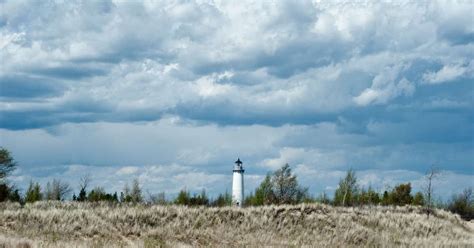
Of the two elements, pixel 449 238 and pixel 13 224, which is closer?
pixel 13 224

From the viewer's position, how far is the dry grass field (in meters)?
28.0

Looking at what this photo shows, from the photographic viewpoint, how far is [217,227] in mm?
31531

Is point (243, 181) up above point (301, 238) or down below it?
above

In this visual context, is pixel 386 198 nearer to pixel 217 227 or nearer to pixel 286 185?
pixel 286 185

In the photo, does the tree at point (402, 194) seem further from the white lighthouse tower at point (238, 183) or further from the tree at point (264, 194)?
the white lighthouse tower at point (238, 183)

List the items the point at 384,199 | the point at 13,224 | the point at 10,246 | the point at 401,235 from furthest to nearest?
the point at 384,199 < the point at 401,235 < the point at 13,224 < the point at 10,246

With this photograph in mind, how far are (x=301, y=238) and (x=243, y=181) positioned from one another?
14.2m

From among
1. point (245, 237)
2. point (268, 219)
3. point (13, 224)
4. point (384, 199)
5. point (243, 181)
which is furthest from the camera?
point (384, 199)

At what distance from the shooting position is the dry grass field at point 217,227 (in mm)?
27969

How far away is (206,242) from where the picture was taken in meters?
29.5

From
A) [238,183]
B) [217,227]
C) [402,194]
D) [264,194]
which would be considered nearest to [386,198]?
[402,194]

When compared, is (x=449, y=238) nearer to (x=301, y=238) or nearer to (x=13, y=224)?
(x=301, y=238)

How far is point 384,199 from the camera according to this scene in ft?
205

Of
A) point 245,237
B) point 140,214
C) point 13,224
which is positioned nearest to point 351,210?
point 245,237
